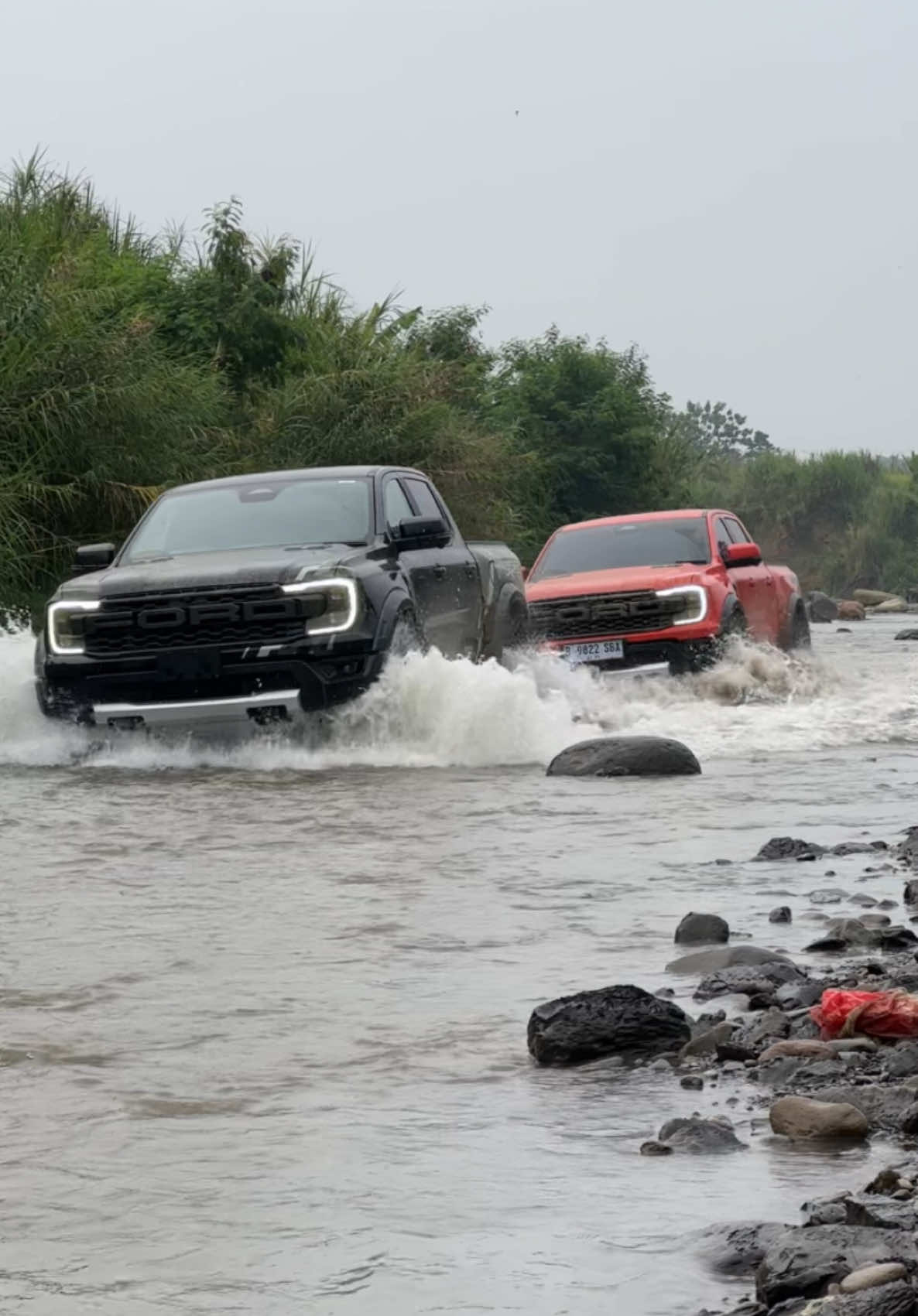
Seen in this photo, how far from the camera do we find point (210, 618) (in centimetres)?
1273

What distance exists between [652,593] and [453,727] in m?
4.34

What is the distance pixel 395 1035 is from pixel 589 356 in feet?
176

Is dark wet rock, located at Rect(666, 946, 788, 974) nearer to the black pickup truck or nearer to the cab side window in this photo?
the black pickup truck

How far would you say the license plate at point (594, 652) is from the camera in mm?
17391

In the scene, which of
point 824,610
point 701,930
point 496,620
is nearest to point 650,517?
point 496,620

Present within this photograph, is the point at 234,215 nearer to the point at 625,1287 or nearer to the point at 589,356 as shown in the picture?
the point at 589,356

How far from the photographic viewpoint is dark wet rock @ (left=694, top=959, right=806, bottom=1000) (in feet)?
20.5

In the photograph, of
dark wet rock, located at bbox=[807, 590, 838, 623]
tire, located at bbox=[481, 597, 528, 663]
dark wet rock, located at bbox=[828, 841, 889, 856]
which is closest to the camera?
dark wet rock, located at bbox=[828, 841, 889, 856]

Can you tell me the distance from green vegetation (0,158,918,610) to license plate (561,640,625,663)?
6968 millimetres

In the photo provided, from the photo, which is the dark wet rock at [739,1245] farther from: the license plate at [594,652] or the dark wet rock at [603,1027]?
the license plate at [594,652]

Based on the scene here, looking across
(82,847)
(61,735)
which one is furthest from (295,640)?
(82,847)

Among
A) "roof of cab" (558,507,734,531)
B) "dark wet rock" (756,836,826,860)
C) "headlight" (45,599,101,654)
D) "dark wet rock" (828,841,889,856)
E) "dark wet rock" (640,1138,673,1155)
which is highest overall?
"roof of cab" (558,507,734,531)

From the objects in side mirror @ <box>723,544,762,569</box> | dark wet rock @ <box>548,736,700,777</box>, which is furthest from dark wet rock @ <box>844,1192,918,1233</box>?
side mirror @ <box>723,544,762,569</box>

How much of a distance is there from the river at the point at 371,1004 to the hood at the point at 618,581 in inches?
149
